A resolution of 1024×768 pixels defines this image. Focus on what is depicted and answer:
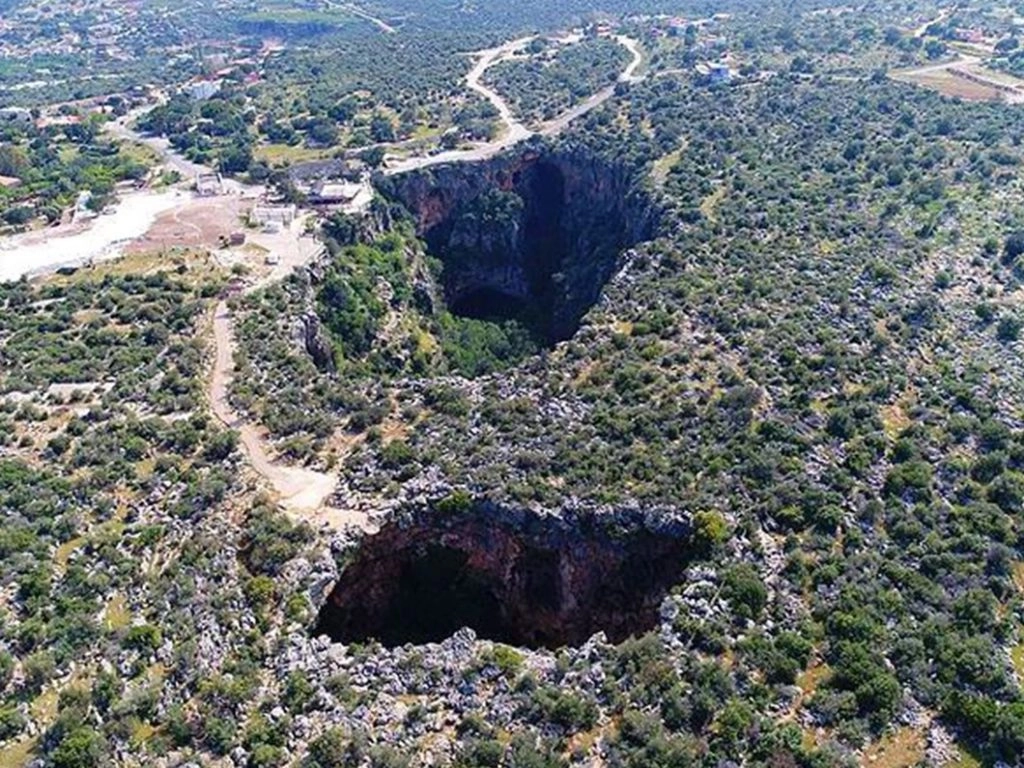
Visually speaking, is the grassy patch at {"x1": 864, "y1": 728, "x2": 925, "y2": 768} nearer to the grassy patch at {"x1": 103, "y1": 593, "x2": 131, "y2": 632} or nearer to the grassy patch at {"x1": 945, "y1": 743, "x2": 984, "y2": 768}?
the grassy patch at {"x1": 945, "y1": 743, "x2": 984, "y2": 768}

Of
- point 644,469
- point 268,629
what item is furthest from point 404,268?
point 268,629

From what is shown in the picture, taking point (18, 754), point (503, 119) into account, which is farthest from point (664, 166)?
point (18, 754)

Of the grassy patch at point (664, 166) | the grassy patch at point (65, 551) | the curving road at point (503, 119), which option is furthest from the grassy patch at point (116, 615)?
the curving road at point (503, 119)

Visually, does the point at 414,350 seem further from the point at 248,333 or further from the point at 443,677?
the point at 443,677

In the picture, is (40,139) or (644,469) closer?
(644,469)

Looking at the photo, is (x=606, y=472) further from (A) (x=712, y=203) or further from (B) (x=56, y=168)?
(B) (x=56, y=168)
